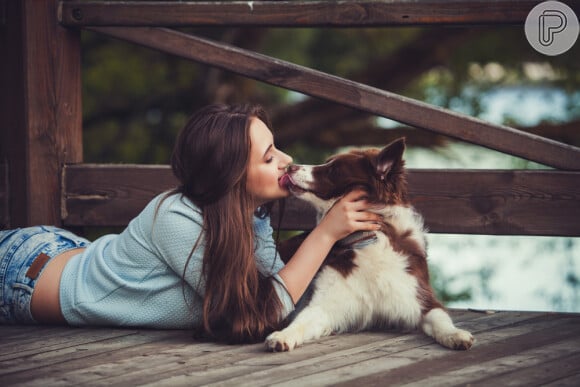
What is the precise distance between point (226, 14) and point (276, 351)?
1790mm

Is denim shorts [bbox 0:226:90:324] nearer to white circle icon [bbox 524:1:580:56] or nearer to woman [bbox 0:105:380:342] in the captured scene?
woman [bbox 0:105:380:342]

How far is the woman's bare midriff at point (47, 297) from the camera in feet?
11.1

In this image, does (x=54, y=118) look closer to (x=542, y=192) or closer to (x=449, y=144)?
(x=542, y=192)

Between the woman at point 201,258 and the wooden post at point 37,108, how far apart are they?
622 millimetres

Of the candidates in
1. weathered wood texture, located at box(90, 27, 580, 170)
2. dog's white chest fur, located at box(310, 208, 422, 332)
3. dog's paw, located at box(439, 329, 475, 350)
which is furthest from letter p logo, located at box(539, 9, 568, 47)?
dog's paw, located at box(439, 329, 475, 350)

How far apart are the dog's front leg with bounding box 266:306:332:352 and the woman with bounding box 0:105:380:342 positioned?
0.09 m

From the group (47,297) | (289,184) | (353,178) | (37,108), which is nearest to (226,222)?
(289,184)

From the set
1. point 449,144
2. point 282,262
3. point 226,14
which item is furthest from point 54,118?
point 449,144

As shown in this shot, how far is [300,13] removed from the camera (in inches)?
150

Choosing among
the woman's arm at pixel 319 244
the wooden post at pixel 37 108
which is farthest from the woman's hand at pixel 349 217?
the wooden post at pixel 37 108

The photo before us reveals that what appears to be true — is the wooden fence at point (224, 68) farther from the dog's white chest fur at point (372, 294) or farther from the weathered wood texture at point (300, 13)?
the dog's white chest fur at point (372, 294)

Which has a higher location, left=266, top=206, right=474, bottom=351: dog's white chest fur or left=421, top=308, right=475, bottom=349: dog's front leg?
left=266, top=206, right=474, bottom=351: dog's white chest fur

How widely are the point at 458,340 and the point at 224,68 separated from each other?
1.82 m

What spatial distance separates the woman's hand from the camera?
3244 millimetres
